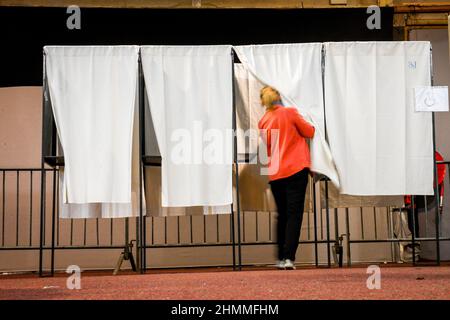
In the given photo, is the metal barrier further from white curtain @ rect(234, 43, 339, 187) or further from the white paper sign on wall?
the white paper sign on wall

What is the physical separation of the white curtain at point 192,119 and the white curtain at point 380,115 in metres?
0.99

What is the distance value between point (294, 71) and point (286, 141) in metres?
0.76

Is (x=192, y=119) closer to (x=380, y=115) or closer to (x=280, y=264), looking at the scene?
(x=280, y=264)

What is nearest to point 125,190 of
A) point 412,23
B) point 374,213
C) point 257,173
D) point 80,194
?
point 80,194

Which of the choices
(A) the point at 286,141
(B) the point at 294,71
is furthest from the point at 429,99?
(A) the point at 286,141

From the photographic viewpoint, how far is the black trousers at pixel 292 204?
6406 millimetres

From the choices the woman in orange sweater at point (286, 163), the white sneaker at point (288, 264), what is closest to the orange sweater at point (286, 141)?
the woman in orange sweater at point (286, 163)

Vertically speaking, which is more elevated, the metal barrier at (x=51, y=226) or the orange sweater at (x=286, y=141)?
the orange sweater at (x=286, y=141)

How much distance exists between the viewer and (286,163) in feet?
21.2

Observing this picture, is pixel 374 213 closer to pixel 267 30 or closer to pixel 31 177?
pixel 267 30

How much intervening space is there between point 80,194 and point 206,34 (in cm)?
254

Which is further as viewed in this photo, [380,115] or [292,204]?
[380,115]

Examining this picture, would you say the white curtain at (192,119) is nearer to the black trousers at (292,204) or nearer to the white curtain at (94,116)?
the white curtain at (94,116)

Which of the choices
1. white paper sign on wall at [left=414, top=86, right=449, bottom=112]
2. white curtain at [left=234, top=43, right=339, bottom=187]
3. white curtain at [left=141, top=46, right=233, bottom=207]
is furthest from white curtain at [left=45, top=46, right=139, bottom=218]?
white paper sign on wall at [left=414, top=86, right=449, bottom=112]
